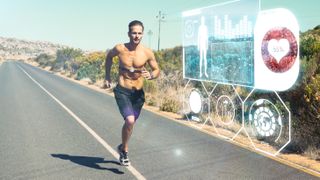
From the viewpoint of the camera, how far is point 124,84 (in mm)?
7105

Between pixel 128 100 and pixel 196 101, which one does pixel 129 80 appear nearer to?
pixel 128 100

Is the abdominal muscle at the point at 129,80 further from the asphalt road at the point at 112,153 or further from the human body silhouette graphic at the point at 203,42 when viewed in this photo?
the human body silhouette graphic at the point at 203,42

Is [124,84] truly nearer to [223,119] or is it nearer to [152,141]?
[152,141]

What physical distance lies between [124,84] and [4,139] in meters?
4.07

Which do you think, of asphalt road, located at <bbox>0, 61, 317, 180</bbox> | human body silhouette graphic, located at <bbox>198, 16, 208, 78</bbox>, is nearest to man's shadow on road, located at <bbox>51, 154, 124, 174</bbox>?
asphalt road, located at <bbox>0, 61, 317, 180</bbox>

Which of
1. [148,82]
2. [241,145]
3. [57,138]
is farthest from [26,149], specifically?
[148,82]

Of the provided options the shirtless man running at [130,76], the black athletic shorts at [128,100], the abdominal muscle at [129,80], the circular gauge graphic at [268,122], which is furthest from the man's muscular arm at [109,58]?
the circular gauge graphic at [268,122]

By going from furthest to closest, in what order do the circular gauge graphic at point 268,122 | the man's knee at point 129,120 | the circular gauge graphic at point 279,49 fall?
the circular gauge graphic at point 268,122, the circular gauge graphic at point 279,49, the man's knee at point 129,120

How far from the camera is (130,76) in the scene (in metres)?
7.14

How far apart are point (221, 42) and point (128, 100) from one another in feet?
14.9

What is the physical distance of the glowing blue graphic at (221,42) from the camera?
980 centimetres

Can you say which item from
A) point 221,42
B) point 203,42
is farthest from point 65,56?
point 221,42

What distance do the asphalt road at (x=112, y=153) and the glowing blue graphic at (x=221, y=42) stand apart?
1560 mm
